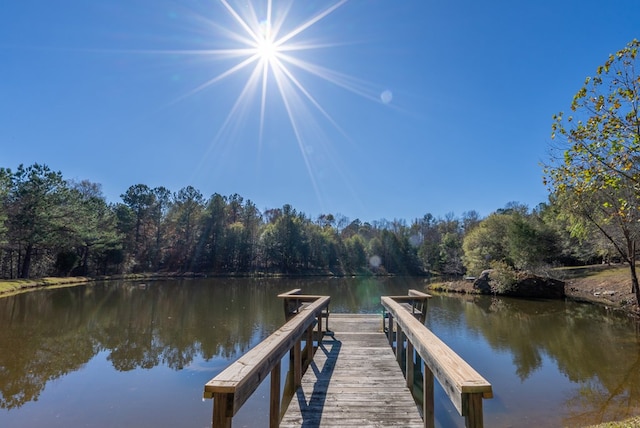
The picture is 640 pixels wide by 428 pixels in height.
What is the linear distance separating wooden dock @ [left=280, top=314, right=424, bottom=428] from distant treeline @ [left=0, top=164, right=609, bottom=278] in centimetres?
2090

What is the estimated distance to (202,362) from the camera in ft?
29.9

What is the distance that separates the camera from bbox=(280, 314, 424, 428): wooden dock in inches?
153

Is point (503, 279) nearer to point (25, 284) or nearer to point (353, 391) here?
point (353, 391)

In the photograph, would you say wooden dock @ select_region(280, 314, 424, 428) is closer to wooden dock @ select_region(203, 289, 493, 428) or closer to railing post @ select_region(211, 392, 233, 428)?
wooden dock @ select_region(203, 289, 493, 428)

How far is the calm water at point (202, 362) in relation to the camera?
603cm

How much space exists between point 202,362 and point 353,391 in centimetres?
580

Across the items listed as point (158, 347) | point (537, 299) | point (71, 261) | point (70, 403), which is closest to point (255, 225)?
point (71, 261)

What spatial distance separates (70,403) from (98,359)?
311 cm

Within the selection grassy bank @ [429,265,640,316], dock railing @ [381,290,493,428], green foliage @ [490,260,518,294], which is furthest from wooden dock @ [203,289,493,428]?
green foliage @ [490,260,518,294]

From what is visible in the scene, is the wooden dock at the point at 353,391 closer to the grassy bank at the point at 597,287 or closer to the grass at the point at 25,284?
the grassy bank at the point at 597,287

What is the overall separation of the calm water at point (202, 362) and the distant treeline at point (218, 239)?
1278cm

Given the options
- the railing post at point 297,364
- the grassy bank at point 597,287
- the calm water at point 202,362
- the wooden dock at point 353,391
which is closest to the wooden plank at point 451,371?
the wooden dock at point 353,391

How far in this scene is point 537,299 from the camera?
22641 millimetres

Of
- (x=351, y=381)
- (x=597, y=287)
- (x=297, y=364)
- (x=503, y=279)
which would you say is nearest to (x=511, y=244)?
(x=597, y=287)
